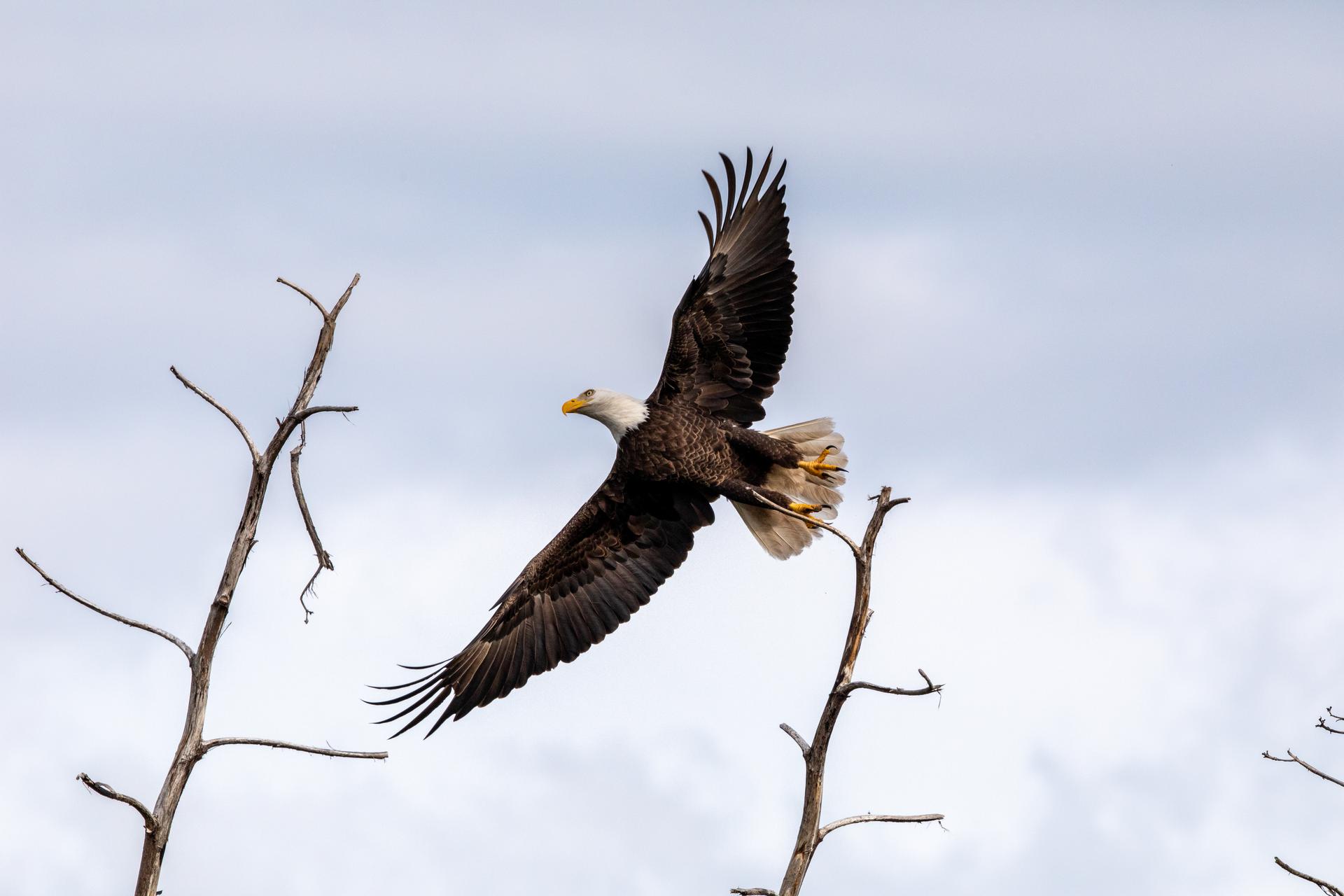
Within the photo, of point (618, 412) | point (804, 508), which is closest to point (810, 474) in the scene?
point (804, 508)

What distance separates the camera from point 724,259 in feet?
30.5

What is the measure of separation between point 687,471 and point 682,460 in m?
0.08

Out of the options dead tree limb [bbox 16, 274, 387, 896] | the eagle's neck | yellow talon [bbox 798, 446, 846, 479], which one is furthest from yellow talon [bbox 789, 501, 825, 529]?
dead tree limb [bbox 16, 274, 387, 896]

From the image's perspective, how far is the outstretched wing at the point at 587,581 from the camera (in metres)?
9.94

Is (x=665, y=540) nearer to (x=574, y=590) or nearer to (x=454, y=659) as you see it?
(x=574, y=590)

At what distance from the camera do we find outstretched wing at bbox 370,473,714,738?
994 cm

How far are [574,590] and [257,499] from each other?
420 centimetres

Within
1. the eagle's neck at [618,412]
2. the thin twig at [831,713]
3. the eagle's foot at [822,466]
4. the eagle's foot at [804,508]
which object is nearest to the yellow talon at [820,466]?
the eagle's foot at [822,466]

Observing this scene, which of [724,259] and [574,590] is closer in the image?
[724,259]

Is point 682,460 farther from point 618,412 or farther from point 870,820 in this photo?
point 870,820

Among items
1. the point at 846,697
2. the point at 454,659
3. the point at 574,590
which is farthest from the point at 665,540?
the point at 846,697

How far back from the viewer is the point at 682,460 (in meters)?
9.10

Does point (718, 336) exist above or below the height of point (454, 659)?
above

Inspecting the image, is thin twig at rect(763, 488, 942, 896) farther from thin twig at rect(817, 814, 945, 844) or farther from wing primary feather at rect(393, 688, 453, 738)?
wing primary feather at rect(393, 688, 453, 738)
